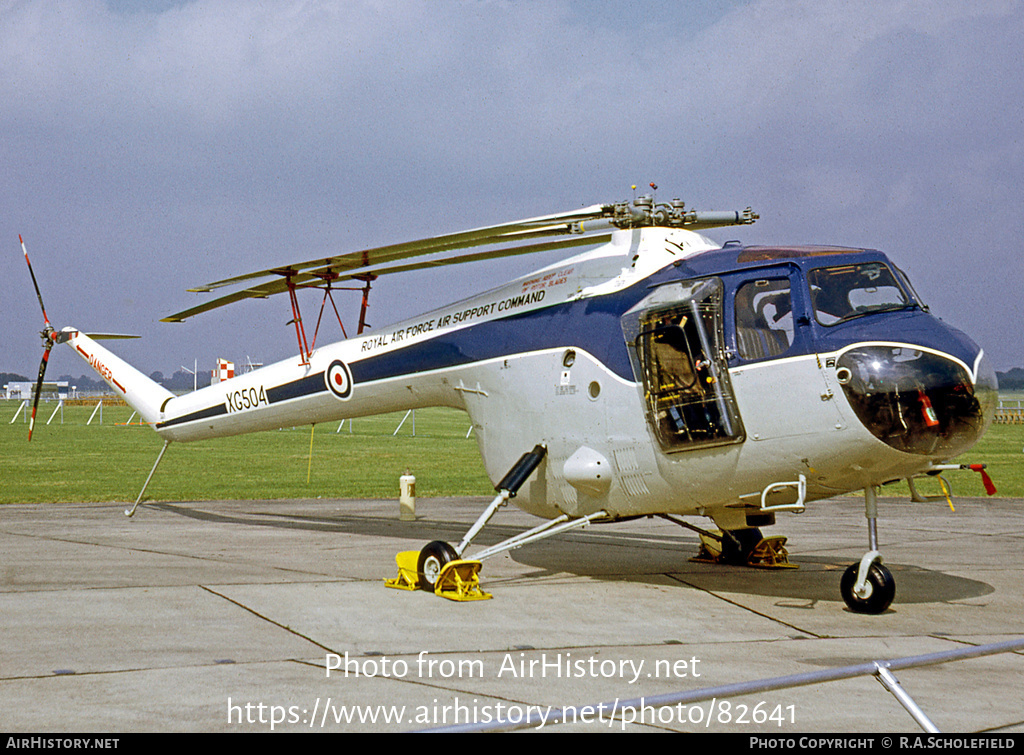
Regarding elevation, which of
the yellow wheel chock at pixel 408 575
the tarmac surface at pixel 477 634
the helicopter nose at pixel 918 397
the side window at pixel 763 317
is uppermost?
the side window at pixel 763 317

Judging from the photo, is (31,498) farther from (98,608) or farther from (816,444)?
(816,444)

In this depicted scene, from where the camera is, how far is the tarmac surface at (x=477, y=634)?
5996mm

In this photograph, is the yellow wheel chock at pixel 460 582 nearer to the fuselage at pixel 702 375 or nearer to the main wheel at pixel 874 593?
the fuselage at pixel 702 375

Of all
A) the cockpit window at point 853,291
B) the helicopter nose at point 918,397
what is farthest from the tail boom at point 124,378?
the helicopter nose at point 918,397

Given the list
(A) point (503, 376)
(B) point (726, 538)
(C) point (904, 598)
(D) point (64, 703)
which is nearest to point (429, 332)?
(A) point (503, 376)

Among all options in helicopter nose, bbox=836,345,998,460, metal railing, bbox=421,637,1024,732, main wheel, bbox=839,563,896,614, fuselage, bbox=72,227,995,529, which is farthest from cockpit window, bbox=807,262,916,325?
metal railing, bbox=421,637,1024,732

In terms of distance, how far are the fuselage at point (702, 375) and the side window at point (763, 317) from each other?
2 centimetres

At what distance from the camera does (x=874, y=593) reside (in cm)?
938

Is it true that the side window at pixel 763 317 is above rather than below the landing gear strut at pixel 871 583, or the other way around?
above

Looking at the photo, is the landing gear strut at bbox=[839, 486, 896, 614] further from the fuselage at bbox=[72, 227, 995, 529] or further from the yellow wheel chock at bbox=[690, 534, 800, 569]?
the yellow wheel chock at bbox=[690, 534, 800, 569]

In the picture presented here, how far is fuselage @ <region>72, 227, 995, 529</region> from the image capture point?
855cm

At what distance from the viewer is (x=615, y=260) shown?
1099 cm

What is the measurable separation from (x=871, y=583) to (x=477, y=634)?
12.8ft

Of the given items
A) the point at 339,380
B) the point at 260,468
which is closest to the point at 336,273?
the point at 339,380
